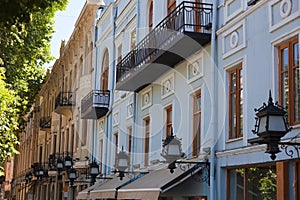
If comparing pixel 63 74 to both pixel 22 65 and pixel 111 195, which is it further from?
pixel 111 195

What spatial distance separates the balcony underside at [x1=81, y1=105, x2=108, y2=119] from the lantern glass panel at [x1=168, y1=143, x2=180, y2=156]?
37.6 feet

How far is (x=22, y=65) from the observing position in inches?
965

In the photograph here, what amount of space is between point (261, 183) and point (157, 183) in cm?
360

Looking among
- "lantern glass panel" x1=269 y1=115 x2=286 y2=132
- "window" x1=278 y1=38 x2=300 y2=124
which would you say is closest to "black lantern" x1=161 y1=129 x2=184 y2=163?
"window" x1=278 y1=38 x2=300 y2=124

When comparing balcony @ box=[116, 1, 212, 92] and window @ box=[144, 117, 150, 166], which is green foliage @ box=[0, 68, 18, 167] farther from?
window @ box=[144, 117, 150, 166]

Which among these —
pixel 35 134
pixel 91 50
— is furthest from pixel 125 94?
pixel 35 134

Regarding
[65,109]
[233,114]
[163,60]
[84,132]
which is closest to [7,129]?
[163,60]

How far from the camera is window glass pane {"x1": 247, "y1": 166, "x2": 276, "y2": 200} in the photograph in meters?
10.6

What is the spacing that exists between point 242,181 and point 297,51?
3.05m

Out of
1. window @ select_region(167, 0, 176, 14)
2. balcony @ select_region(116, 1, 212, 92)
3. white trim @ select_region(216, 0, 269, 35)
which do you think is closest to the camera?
white trim @ select_region(216, 0, 269, 35)

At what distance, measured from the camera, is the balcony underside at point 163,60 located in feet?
44.7

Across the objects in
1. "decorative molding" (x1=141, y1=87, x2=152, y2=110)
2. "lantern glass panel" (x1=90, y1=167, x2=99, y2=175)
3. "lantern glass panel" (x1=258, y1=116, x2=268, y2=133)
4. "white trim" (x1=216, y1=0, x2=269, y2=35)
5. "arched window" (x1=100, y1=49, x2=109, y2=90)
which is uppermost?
→ "arched window" (x1=100, y1=49, x2=109, y2=90)

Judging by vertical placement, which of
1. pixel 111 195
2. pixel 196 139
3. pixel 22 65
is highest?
pixel 22 65

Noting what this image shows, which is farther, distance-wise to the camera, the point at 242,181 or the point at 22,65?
the point at 22,65
